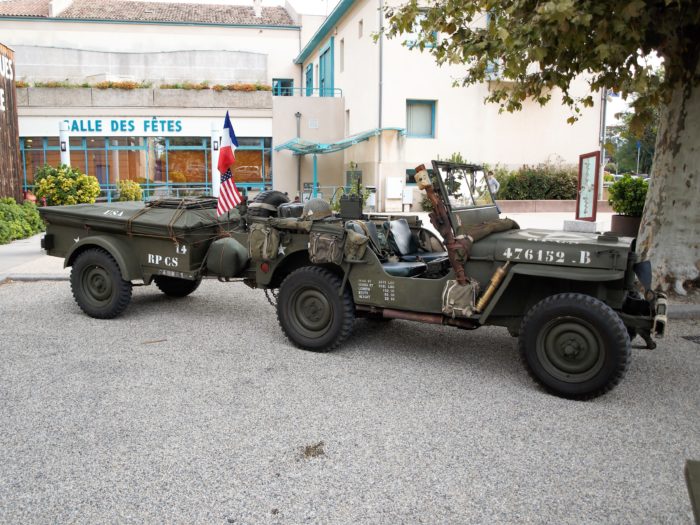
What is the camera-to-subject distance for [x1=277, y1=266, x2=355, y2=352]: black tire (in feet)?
19.4

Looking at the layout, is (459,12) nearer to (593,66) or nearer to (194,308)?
(593,66)

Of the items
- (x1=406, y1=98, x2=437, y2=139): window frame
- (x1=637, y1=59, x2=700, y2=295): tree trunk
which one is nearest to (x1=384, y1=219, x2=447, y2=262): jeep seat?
(x1=637, y1=59, x2=700, y2=295): tree trunk

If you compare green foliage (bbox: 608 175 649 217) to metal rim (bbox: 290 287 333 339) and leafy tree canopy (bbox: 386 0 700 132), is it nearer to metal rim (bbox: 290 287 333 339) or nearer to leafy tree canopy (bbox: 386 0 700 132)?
leafy tree canopy (bbox: 386 0 700 132)

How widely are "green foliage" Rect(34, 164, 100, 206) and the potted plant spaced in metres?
11.8

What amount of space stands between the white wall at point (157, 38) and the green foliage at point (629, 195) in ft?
89.2

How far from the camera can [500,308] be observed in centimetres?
530

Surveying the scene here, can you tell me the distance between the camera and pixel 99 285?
7359 mm

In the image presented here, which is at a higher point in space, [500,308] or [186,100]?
[186,100]

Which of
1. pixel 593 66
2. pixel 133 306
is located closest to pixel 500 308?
pixel 593 66

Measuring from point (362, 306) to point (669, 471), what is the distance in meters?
2.89

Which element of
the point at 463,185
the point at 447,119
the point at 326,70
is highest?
the point at 326,70

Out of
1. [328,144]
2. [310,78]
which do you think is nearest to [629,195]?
[328,144]

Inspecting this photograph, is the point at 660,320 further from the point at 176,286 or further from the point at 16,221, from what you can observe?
the point at 16,221

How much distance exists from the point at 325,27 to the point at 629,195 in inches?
772
